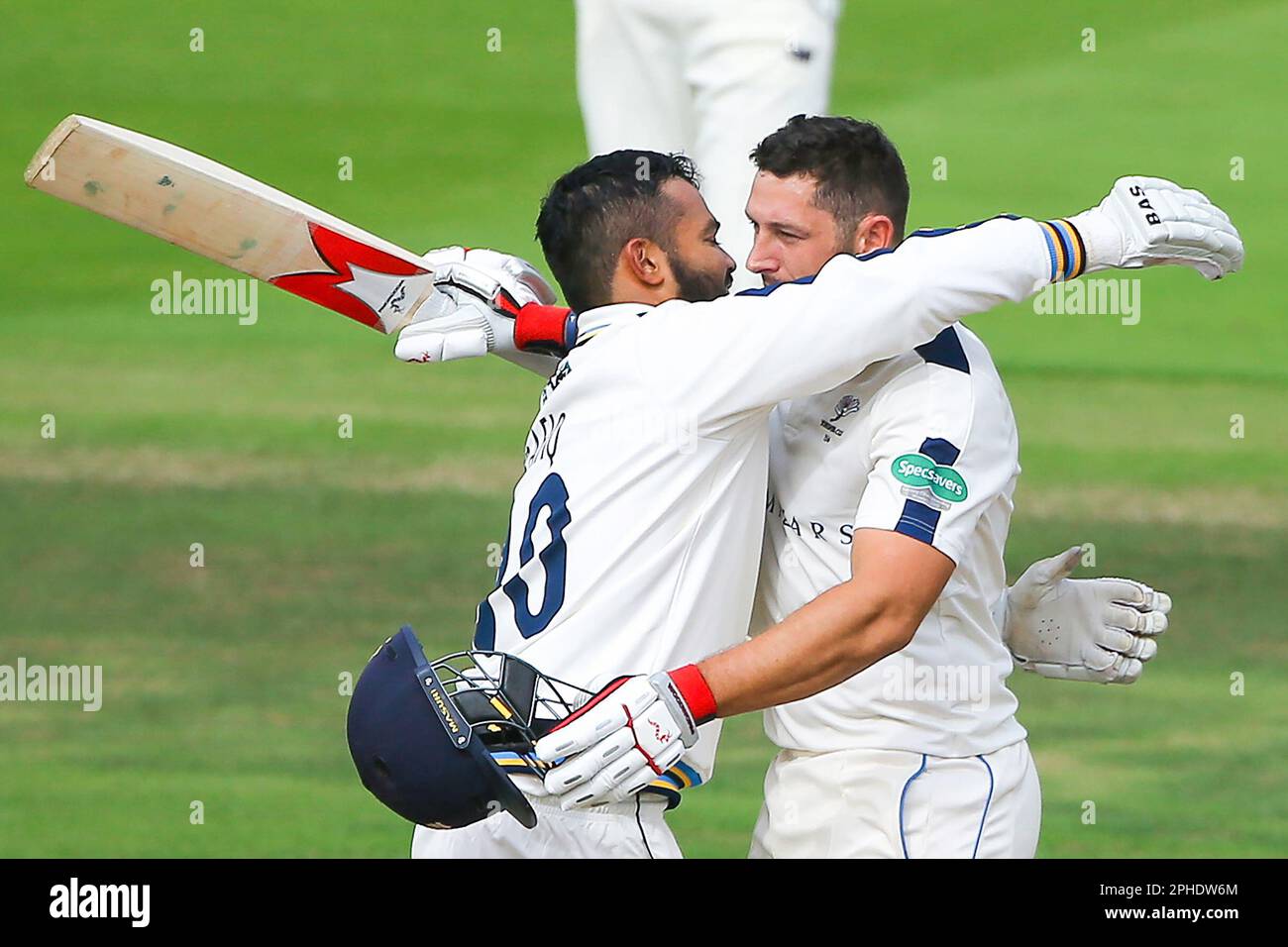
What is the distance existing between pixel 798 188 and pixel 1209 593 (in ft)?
14.9

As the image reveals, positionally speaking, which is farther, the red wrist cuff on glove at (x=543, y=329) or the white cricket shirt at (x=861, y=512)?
the red wrist cuff on glove at (x=543, y=329)

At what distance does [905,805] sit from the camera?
3090 millimetres

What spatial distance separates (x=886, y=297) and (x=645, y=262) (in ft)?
1.62

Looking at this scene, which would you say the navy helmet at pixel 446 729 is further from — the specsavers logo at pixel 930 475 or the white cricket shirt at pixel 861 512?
the specsavers logo at pixel 930 475

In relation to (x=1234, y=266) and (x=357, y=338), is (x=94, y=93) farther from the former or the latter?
(x=1234, y=266)

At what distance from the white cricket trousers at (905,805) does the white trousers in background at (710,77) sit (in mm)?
1903

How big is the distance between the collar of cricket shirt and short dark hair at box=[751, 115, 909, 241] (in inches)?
11.4

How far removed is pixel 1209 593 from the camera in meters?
7.31

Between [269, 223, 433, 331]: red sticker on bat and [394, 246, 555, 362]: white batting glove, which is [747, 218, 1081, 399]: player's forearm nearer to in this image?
[394, 246, 555, 362]: white batting glove

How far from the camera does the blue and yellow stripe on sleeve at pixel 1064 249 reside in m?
2.96

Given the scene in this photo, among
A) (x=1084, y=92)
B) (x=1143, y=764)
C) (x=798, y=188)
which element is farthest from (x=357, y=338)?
(x=798, y=188)

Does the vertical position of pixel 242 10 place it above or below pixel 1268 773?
above

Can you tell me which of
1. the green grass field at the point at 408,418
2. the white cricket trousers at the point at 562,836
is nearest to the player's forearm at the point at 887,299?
the white cricket trousers at the point at 562,836

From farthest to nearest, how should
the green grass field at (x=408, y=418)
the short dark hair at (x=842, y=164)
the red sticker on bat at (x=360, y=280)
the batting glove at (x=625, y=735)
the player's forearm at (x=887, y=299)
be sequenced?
1. the green grass field at (x=408, y=418)
2. the red sticker on bat at (x=360, y=280)
3. the short dark hair at (x=842, y=164)
4. the player's forearm at (x=887, y=299)
5. the batting glove at (x=625, y=735)
